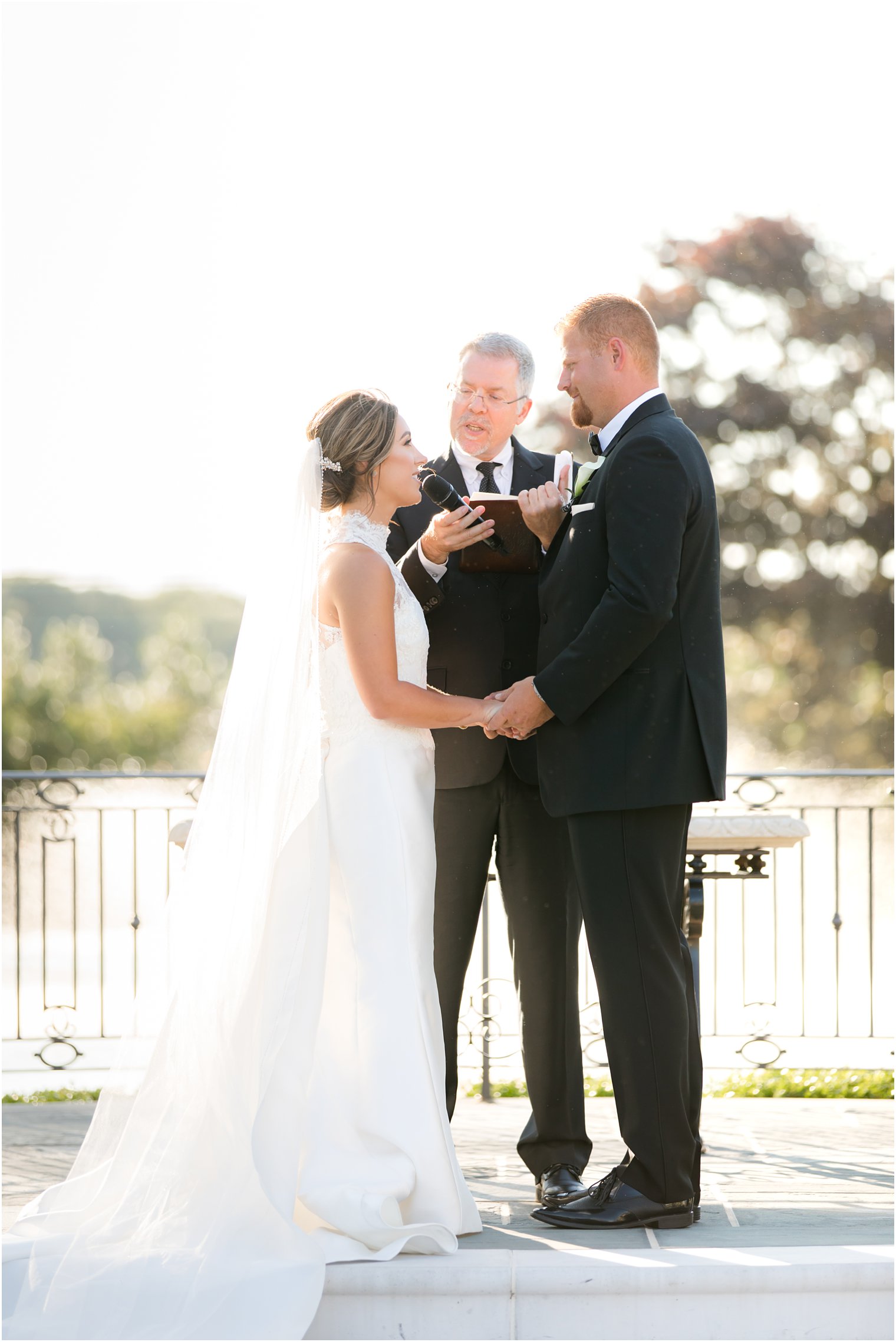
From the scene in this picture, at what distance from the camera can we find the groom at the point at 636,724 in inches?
104

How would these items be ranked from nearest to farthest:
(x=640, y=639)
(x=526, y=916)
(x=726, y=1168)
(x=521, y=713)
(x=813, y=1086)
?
(x=640, y=639)
(x=521, y=713)
(x=526, y=916)
(x=726, y=1168)
(x=813, y=1086)

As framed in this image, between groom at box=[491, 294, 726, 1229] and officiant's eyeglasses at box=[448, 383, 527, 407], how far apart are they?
1.10ft

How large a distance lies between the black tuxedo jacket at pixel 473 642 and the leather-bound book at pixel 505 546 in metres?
0.08

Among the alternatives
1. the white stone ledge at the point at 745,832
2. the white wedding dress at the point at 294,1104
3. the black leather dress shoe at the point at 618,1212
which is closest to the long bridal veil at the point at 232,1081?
the white wedding dress at the point at 294,1104

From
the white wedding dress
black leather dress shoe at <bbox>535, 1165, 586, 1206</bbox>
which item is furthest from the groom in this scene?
the white wedding dress

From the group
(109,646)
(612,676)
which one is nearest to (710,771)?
(612,676)

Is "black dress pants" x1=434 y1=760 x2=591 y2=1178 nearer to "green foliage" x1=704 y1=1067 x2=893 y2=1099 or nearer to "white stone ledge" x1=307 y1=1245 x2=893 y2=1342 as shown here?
"white stone ledge" x1=307 y1=1245 x2=893 y2=1342

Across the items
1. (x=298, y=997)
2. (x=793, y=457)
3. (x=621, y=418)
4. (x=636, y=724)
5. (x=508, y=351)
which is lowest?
(x=298, y=997)

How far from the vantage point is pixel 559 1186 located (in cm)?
290

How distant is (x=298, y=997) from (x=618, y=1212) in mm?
807

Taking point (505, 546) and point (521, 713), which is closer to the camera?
point (521, 713)

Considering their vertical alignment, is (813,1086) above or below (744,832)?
below

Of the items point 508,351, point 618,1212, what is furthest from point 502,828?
point 508,351

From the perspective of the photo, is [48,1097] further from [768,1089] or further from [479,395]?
[479,395]
